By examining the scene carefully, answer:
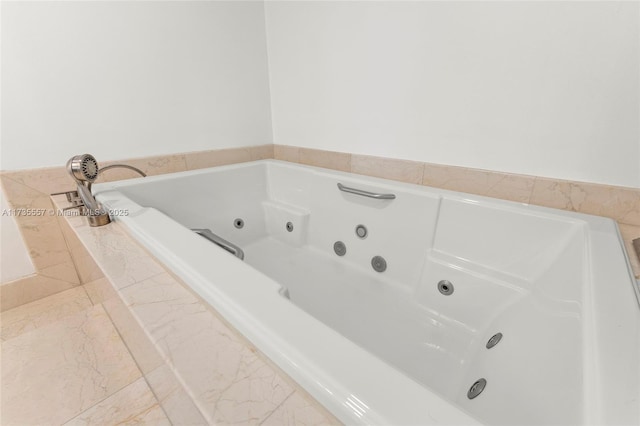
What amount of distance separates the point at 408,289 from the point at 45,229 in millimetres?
1534

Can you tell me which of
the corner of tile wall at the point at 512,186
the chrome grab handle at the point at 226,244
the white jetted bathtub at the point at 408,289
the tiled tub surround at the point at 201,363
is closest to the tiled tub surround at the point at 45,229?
the white jetted bathtub at the point at 408,289

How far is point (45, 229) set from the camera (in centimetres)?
117

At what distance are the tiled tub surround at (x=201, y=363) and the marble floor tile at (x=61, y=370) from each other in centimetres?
48

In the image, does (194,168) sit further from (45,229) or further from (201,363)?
(201,363)

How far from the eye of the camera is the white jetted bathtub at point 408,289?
36cm

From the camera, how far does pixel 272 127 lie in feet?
5.75

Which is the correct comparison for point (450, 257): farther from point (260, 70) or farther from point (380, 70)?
point (260, 70)

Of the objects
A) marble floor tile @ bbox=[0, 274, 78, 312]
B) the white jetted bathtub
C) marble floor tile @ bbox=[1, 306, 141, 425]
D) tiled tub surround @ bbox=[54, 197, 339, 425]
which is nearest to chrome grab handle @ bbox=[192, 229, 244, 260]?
the white jetted bathtub

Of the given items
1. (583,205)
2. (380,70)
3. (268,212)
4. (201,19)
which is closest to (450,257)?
(583,205)

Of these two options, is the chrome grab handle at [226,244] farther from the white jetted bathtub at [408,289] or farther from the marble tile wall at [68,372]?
the marble tile wall at [68,372]

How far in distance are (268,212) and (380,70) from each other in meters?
0.91

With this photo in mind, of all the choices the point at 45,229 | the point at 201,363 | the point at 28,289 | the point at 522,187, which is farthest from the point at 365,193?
the point at 28,289

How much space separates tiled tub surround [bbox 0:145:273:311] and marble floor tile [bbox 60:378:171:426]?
0.46 m

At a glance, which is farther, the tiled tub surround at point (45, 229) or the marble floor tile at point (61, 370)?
the tiled tub surround at point (45, 229)
